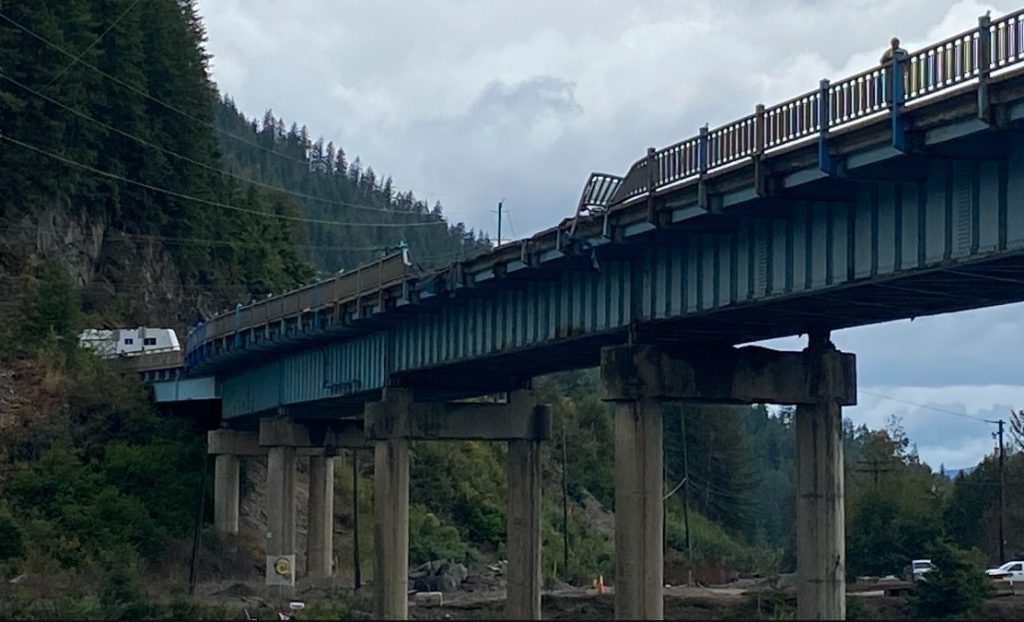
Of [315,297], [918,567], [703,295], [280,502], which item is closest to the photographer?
[703,295]

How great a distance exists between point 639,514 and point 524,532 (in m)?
18.6

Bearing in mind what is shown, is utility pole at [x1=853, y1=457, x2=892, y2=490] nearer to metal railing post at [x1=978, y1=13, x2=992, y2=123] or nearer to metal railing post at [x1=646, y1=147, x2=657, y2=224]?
A: metal railing post at [x1=646, y1=147, x2=657, y2=224]

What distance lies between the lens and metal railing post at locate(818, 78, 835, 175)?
1284 inches

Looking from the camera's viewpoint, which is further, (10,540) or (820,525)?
(10,540)

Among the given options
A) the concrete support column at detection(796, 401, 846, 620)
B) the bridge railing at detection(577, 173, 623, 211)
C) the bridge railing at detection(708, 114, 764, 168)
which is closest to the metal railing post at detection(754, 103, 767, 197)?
the bridge railing at detection(708, 114, 764, 168)

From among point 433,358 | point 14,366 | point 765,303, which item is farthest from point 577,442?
point 765,303

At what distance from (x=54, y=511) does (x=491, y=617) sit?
2696 centimetres

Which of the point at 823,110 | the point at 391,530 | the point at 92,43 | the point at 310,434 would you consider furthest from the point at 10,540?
the point at 823,110

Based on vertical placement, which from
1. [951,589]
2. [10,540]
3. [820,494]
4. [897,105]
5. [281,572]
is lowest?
[951,589]

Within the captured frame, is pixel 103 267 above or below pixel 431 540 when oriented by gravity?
above

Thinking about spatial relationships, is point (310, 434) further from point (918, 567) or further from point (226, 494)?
point (918, 567)

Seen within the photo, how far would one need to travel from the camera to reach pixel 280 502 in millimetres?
83438

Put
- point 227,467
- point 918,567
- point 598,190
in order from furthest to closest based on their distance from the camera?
point 227,467 < point 918,567 < point 598,190

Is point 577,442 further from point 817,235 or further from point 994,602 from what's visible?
point 817,235
